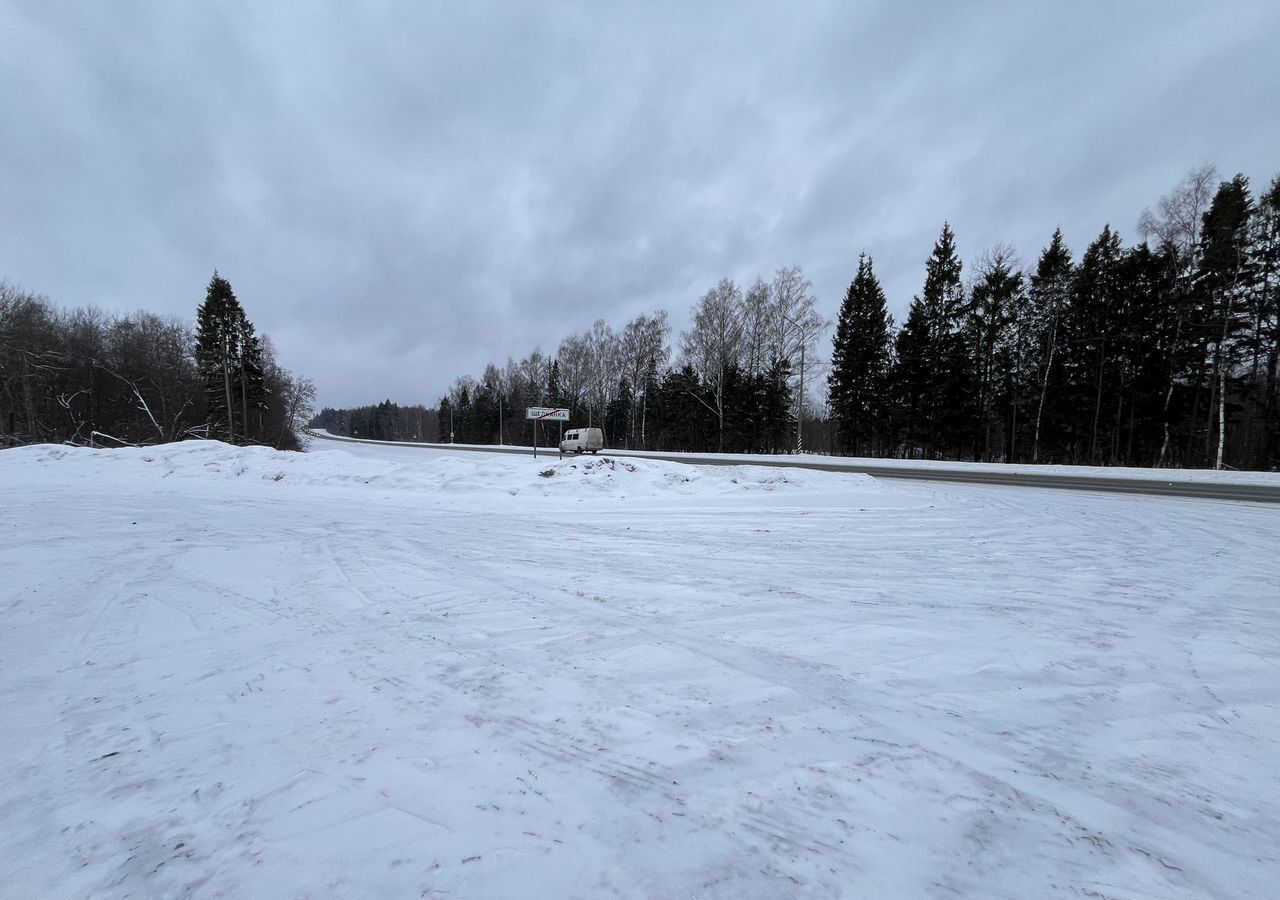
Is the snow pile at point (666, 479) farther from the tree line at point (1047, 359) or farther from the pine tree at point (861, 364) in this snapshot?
the pine tree at point (861, 364)

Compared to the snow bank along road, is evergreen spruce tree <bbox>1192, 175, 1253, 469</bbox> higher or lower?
higher

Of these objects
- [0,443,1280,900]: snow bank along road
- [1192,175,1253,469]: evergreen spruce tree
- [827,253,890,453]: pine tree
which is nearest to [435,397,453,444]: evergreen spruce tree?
[827,253,890,453]: pine tree

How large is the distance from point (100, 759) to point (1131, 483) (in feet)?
73.0

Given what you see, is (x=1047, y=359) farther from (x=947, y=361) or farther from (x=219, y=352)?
(x=219, y=352)

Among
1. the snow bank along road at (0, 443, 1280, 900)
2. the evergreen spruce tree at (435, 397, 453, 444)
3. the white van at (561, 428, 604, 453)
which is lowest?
the snow bank along road at (0, 443, 1280, 900)

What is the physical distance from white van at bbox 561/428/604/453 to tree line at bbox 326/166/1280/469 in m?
8.59

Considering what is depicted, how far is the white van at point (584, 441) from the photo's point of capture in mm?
32031

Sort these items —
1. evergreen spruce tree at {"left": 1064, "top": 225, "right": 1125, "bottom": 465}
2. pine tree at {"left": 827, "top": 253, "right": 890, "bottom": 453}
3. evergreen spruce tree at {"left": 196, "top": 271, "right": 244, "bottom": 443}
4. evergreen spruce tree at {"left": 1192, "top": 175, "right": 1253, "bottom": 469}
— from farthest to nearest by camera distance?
evergreen spruce tree at {"left": 196, "top": 271, "right": 244, "bottom": 443} → pine tree at {"left": 827, "top": 253, "right": 890, "bottom": 453} → evergreen spruce tree at {"left": 1064, "top": 225, "right": 1125, "bottom": 465} → evergreen spruce tree at {"left": 1192, "top": 175, "right": 1253, "bottom": 469}

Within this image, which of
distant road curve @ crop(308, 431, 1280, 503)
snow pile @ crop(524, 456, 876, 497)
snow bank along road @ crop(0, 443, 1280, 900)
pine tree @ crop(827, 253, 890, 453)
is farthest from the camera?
pine tree @ crop(827, 253, 890, 453)

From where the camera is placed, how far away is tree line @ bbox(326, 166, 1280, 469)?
2311cm

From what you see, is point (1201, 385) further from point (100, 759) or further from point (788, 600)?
point (100, 759)

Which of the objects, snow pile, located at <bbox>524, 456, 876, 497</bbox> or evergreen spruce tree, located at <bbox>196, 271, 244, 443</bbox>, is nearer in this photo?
snow pile, located at <bbox>524, 456, 876, 497</bbox>

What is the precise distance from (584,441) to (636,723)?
99.0ft

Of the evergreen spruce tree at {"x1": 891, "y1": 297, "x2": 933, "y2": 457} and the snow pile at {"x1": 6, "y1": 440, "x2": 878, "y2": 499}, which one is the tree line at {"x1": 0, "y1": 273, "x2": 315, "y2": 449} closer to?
the snow pile at {"x1": 6, "y1": 440, "x2": 878, "y2": 499}
